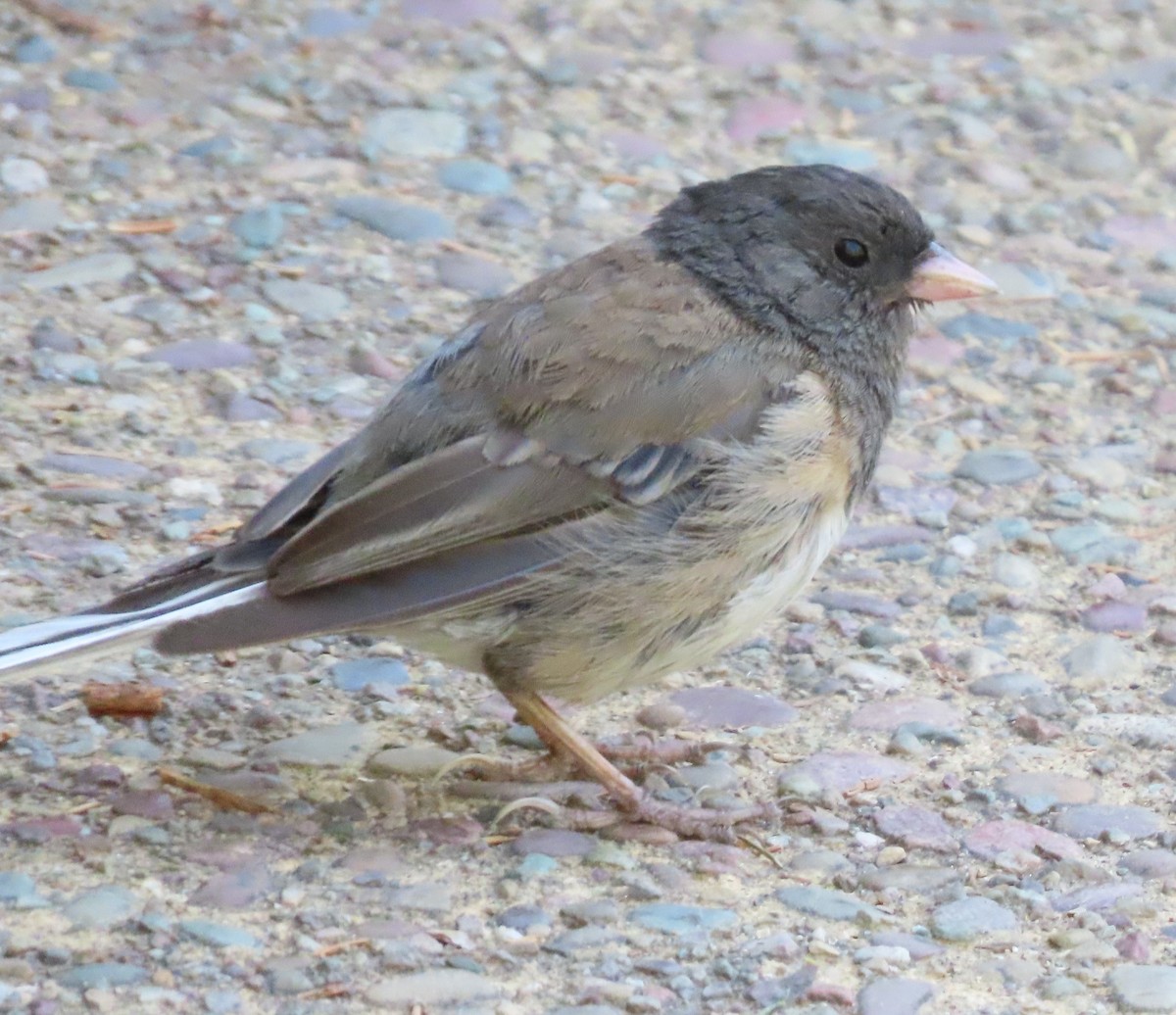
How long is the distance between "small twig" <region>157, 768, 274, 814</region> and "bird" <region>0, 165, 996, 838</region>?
356mm

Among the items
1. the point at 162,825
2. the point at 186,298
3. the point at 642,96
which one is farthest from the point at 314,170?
the point at 162,825

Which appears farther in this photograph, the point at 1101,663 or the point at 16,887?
the point at 1101,663

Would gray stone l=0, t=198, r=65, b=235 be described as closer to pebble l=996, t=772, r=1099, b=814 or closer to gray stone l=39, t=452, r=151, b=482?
Result: gray stone l=39, t=452, r=151, b=482

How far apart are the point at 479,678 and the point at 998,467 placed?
1.49 metres

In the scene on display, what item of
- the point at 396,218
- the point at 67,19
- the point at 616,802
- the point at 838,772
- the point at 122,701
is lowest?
the point at 122,701

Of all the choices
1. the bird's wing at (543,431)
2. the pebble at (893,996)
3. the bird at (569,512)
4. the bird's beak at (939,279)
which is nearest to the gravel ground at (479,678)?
the pebble at (893,996)

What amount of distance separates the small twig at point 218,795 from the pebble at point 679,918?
67 centimetres

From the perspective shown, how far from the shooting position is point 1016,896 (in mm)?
3164

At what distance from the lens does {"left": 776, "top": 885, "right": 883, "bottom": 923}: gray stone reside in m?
3.09

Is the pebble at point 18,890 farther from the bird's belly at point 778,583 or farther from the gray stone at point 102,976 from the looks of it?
the bird's belly at point 778,583

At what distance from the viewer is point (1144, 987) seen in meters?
2.92

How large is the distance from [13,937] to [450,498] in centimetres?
97

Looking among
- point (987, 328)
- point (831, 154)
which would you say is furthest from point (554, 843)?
point (831, 154)

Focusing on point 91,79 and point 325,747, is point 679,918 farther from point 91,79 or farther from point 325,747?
point 91,79
